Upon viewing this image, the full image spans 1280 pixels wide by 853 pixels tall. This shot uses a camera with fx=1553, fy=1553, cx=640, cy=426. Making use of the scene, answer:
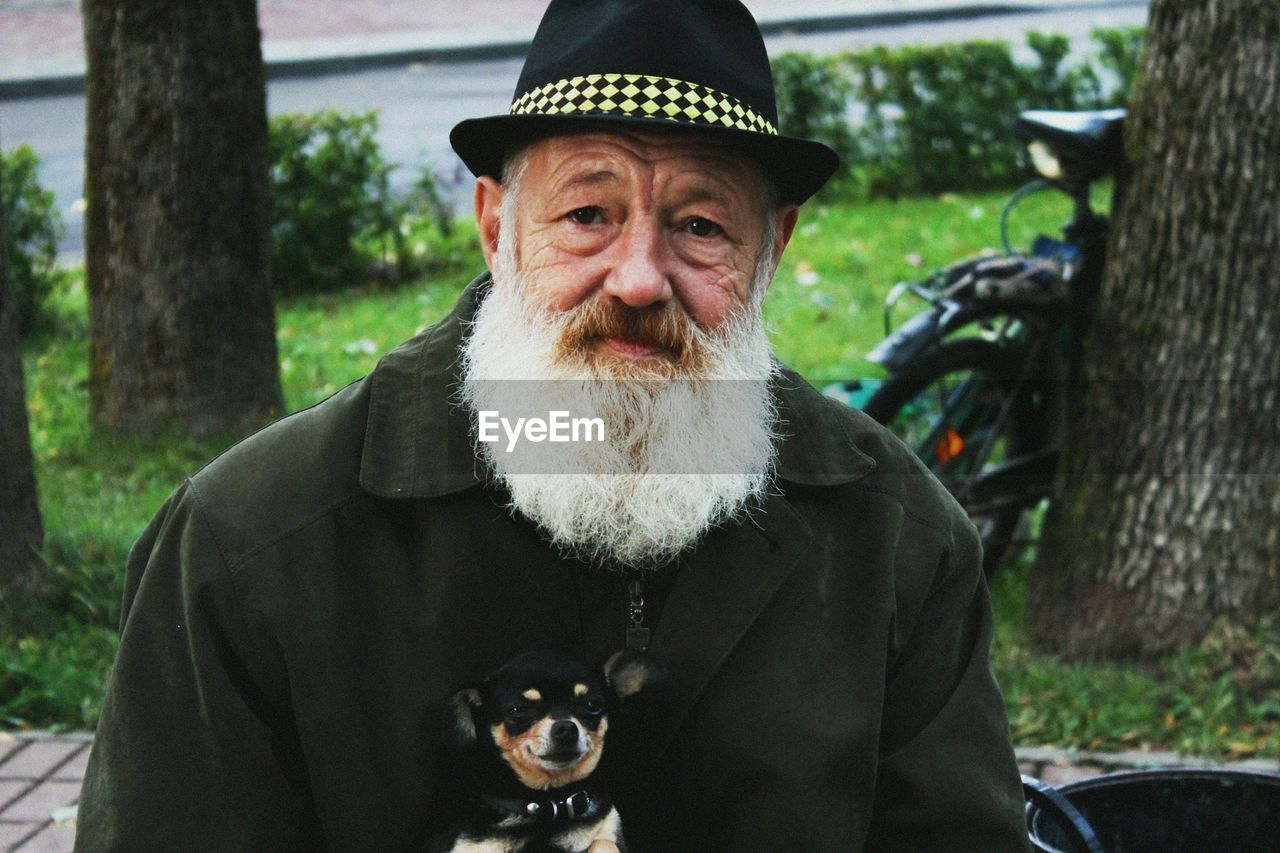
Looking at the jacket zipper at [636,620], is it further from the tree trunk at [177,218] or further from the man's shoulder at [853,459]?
the tree trunk at [177,218]

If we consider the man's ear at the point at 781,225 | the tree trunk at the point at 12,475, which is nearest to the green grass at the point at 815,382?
the tree trunk at the point at 12,475

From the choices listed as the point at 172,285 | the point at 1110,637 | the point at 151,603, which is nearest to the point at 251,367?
the point at 172,285

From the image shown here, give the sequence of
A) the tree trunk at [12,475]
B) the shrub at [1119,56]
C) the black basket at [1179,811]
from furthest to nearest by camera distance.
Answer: the shrub at [1119,56] → the tree trunk at [12,475] → the black basket at [1179,811]

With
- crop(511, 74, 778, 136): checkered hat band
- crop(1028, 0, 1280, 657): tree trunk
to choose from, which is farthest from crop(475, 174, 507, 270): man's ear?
crop(1028, 0, 1280, 657): tree trunk

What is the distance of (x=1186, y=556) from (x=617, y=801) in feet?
9.13

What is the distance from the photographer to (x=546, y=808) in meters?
2.16

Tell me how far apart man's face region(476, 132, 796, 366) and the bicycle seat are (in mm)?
2617

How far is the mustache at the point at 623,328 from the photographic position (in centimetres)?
235

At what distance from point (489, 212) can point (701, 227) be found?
0.39 m

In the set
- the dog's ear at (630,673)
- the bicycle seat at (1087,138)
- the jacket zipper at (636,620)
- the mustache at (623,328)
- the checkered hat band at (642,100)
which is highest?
the checkered hat band at (642,100)

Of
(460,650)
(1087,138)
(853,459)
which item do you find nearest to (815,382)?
(1087,138)

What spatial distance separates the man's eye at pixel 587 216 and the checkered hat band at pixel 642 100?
149 mm

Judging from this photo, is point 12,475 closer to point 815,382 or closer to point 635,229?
point 815,382

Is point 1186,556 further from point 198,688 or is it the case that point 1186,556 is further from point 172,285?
point 172,285
